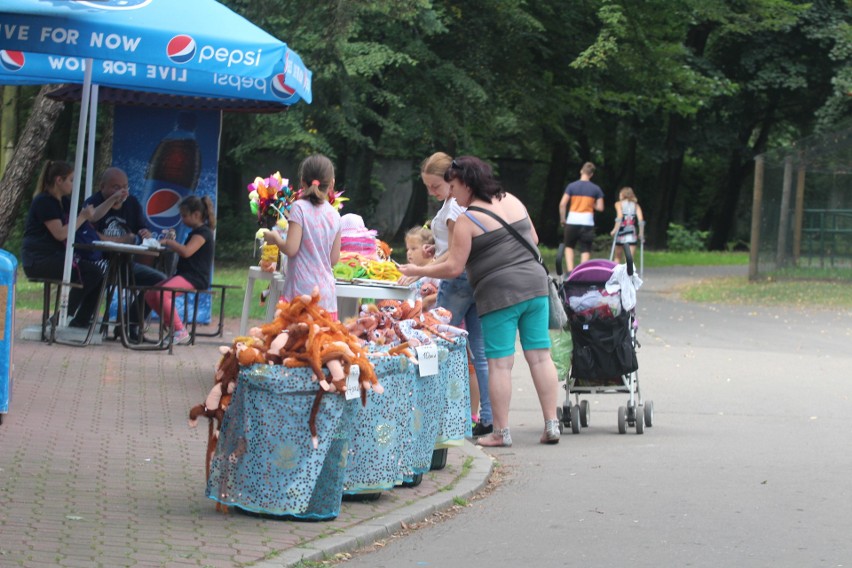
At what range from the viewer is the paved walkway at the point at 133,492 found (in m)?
5.93

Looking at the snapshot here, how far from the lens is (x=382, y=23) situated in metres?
27.4

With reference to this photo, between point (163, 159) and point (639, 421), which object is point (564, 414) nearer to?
point (639, 421)

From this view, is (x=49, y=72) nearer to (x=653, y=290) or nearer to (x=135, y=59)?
(x=135, y=59)

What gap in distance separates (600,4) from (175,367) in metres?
23.2

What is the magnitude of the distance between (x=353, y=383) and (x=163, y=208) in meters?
9.42

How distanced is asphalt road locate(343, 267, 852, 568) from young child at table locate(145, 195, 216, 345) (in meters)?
3.30

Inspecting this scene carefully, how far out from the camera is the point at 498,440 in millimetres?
9484

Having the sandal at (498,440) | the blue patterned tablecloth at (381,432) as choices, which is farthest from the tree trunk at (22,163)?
the blue patterned tablecloth at (381,432)

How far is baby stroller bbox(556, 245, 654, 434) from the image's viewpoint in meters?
10.0

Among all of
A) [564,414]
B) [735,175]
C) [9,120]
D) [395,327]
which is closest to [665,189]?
[735,175]

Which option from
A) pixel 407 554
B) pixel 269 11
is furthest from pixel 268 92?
A: pixel 407 554

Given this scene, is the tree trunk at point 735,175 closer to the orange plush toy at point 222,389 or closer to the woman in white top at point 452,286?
the woman in white top at point 452,286

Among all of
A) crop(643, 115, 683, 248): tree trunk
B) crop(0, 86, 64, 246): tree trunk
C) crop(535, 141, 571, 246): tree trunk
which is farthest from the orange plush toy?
crop(535, 141, 571, 246): tree trunk

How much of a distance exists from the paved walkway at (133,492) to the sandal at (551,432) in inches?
24.0
